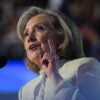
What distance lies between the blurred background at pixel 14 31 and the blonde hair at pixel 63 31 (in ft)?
0.15

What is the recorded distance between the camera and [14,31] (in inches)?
48.7

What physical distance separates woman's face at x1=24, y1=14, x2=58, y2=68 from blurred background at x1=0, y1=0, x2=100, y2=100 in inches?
2.6

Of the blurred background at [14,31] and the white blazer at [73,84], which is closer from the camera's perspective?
the white blazer at [73,84]

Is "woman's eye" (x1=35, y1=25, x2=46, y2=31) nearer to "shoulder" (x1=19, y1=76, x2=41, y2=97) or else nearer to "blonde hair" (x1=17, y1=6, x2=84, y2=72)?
"blonde hair" (x1=17, y1=6, x2=84, y2=72)

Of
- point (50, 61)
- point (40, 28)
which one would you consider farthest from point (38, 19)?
point (50, 61)

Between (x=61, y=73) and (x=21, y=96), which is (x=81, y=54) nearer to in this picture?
(x=61, y=73)

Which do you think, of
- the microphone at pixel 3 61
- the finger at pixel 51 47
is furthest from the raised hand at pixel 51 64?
the microphone at pixel 3 61

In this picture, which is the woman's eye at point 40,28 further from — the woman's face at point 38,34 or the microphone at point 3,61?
the microphone at point 3,61

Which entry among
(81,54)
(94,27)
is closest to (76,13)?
(94,27)

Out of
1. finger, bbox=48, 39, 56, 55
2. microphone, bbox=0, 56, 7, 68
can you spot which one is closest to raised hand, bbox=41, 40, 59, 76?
finger, bbox=48, 39, 56, 55

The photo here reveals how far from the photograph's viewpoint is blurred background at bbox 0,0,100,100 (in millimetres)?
1234

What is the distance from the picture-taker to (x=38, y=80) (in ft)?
3.81

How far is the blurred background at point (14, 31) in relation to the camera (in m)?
1.23

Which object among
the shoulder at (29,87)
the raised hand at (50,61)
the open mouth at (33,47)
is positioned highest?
the open mouth at (33,47)
